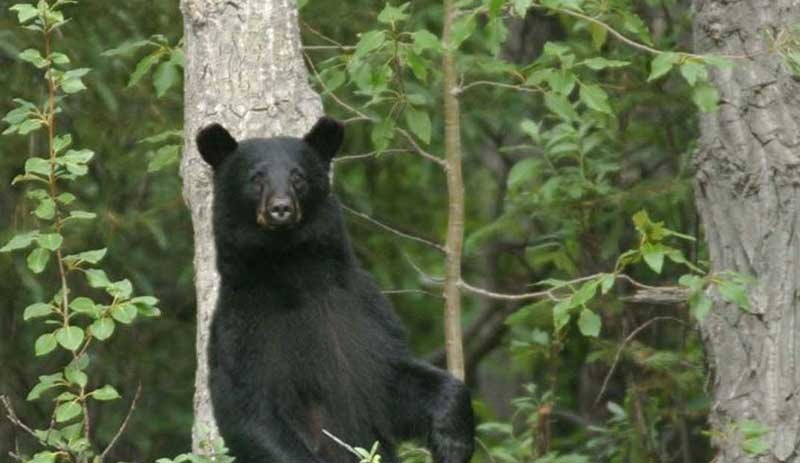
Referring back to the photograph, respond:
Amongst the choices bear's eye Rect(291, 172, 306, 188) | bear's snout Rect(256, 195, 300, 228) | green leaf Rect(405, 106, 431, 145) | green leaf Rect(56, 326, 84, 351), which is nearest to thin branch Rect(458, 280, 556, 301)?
green leaf Rect(405, 106, 431, 145)

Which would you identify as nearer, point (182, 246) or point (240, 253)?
point (240, 253)

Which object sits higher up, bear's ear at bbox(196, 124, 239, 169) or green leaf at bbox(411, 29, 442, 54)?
green leaf at bbox(411, 29, 442, 54)

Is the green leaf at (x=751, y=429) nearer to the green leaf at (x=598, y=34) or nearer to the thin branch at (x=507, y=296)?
the thin branch at (x=507, y=296)

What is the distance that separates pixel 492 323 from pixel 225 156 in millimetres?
6234

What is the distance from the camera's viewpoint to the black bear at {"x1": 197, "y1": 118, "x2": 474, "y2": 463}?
654cm

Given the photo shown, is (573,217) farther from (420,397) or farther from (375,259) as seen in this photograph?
(420,397)

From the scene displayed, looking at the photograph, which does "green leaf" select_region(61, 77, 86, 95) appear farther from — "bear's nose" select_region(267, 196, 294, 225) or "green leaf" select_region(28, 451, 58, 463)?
"green leaf" select_region(28, 451, 58, 463)

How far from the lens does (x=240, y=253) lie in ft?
21.6

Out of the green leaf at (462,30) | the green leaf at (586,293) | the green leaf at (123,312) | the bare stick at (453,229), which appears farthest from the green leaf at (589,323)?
the green leaf at (123,312)

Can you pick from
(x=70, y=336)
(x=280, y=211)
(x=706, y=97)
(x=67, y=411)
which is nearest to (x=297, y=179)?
(x=280, y=211)

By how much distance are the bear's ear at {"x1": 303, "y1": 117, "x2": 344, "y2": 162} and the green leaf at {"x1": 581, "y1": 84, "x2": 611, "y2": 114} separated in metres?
1.21

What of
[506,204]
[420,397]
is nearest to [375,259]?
[506,204]

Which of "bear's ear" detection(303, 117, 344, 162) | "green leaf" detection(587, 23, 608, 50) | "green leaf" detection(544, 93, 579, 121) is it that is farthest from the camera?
"green leaf" detection(587, 23, 608, 50)

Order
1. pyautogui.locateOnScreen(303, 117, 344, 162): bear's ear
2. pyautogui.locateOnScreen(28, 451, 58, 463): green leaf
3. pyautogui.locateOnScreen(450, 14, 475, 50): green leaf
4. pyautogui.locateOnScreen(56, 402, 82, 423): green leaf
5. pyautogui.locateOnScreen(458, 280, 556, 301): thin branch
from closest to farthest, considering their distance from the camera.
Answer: pyautogui.locateOnScreen(28, 451, 58, 463): green leaf < pyautogui.locateOnScreen(56, 402, 82, 423): green leaf < pyautogui.locateOnScreen(303, 117, 344, 162): bear's ear < pyautogui.locateOnScreen(450, 14, 475, 50): green leaf < pyautogui.locateOnScreen(458, 280, 556, 301): thin branch
